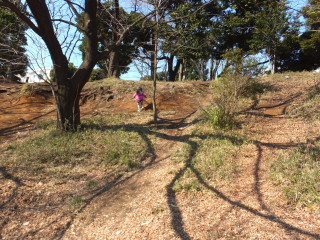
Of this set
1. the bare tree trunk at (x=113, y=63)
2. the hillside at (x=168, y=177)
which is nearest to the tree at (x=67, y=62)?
the hillside at (x=168, y=177)

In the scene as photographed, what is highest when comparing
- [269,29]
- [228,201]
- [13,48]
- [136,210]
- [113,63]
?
[269,29]

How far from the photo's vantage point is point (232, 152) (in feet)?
15.5

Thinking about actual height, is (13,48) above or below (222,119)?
above

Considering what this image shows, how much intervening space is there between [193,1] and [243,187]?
535 inches

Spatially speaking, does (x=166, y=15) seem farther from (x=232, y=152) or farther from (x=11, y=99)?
(x=11, y=99)

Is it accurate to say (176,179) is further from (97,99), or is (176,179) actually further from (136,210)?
(97,99)

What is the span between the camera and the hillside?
2951 mm

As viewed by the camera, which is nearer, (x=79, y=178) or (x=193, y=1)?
(x=79, y=178)

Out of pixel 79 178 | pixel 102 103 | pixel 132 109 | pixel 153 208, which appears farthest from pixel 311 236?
pixel 102 103

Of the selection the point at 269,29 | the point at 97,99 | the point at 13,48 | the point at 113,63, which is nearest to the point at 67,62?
the point at 13,48

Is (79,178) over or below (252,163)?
below

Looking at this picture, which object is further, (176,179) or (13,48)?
(13,48)

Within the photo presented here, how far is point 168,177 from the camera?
4.23 meters

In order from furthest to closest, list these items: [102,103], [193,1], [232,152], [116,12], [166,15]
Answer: [193,1] → [102,103] → [116,12] → [166,15] → [232,152]
